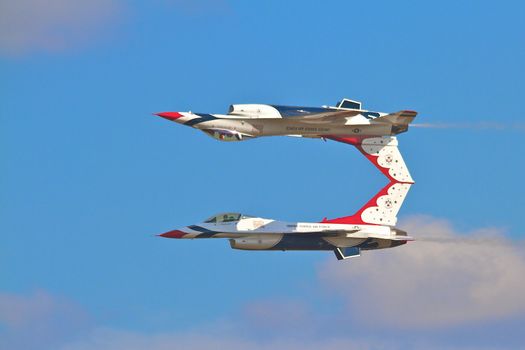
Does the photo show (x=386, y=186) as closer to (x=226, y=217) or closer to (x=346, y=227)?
(x=346, y=227)

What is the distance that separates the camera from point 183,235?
113375 mm

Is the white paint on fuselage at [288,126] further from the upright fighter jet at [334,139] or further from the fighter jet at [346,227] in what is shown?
the fighter jet at [346,227]

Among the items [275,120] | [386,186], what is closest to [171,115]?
[275,120]

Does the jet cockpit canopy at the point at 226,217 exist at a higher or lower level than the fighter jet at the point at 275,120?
lower

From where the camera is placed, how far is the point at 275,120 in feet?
364

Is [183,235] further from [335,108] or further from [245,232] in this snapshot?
[335,108]

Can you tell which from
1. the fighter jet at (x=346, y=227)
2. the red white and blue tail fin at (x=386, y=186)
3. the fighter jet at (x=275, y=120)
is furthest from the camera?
the red white and blue tail fin at (x=386, y=186)

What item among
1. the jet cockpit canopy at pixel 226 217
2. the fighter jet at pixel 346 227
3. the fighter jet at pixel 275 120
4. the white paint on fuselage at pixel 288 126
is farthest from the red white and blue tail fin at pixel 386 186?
the jet cockpit canopy at pixel 226 217

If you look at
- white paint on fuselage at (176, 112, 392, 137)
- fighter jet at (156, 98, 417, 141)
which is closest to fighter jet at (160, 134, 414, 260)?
white paint on fuselage at (176, 112, 392, 137)

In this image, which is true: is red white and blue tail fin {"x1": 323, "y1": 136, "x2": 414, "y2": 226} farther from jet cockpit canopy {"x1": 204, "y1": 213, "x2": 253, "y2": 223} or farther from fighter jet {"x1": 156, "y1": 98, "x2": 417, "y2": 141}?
jet cockpit canopy {"x1": 204, "y1": 213, "x2": 253, "y2": 223}

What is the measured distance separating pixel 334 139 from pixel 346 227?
187 inches

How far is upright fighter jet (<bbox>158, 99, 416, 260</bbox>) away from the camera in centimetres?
11094

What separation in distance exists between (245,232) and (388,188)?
8.33 m

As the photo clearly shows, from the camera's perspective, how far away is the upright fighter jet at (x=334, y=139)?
110938 millimetres
